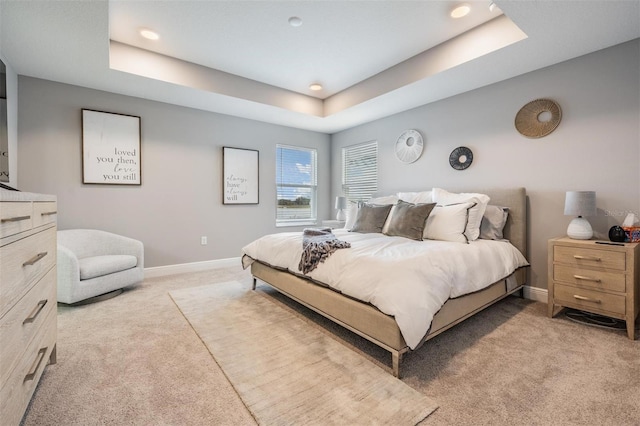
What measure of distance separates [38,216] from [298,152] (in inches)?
168

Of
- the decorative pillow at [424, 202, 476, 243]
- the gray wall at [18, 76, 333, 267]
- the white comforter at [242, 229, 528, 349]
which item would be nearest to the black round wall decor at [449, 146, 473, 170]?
the decorative pillow at [424, 202, 476, 243]

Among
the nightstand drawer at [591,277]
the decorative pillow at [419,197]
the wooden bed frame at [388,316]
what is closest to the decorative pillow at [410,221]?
the decorative pillow at [419,197]

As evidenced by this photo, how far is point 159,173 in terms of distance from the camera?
13.1ft

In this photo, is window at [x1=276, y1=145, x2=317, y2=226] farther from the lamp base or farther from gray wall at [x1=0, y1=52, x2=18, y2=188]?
the lamp base

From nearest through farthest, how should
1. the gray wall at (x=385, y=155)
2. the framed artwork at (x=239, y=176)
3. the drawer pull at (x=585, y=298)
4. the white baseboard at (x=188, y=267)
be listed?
the drawer pull at (x=585, y=298), the gray wall at (x=385, y=155), the white baseboard at (x=188, y=267), the framed artwork at (x=239, y=176)

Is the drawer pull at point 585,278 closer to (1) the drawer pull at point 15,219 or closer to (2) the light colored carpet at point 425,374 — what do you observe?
(2) the light colored carpet at point 425,374

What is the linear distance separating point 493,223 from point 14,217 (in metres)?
3.63

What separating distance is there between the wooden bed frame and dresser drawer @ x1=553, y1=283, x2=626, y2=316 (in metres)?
0.40

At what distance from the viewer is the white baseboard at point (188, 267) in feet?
13.0

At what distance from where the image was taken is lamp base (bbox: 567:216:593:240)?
2.52 meters

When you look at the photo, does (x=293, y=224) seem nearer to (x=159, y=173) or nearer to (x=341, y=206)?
(x=341, y=206)

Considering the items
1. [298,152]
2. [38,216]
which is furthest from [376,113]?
[38,216]

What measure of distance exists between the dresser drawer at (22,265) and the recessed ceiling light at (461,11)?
130 inches

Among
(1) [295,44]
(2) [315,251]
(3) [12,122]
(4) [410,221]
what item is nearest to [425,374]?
(2) [315,251]
